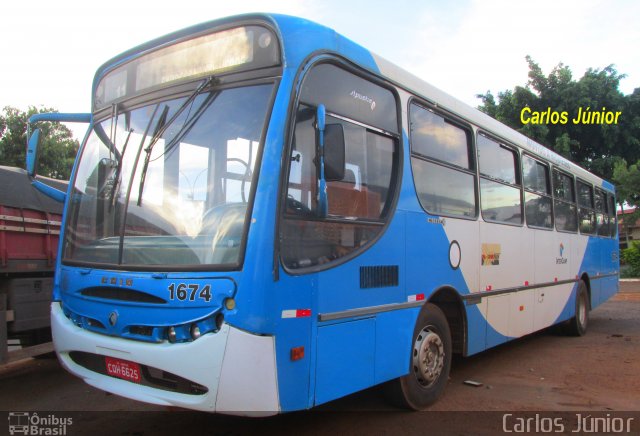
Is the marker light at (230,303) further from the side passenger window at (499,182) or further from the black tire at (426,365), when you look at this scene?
the side passenger window at (499,182)

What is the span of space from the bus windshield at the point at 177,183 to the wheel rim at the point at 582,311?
26.1 feet

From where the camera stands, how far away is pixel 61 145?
23.9 m

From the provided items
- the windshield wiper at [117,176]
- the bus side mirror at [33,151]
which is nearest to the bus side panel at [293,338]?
the windshield wiper at [117,176]

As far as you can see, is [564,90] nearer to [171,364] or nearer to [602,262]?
[602,262]

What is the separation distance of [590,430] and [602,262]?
730cm

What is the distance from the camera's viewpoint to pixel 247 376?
295 centimetres

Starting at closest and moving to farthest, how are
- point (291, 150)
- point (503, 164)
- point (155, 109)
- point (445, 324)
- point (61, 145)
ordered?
point (291, 150) < point (155, 109) < point (445, 324) < point (503, 164) < point (61, 145)

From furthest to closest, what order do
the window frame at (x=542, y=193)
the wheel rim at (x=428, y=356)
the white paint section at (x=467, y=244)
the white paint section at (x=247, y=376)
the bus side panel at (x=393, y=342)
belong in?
the window frame at (x=542, y=193)
the white paint section at (x=467, y=244)
the wheel rim at (x=428, y=356)
the bus side panel at (x=393, y=342)
the white paint section at (x=247, y=376)

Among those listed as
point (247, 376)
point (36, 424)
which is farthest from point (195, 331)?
point (36, 424)

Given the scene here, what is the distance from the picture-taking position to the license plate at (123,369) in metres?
3.37

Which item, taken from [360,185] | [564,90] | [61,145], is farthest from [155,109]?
[61,145]

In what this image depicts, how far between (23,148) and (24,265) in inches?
856

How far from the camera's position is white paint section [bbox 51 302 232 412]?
9.80ft

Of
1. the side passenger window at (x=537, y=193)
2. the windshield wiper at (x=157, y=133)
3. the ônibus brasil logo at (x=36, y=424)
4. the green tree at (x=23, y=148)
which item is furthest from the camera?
the green tree at (x=23, y=148)
